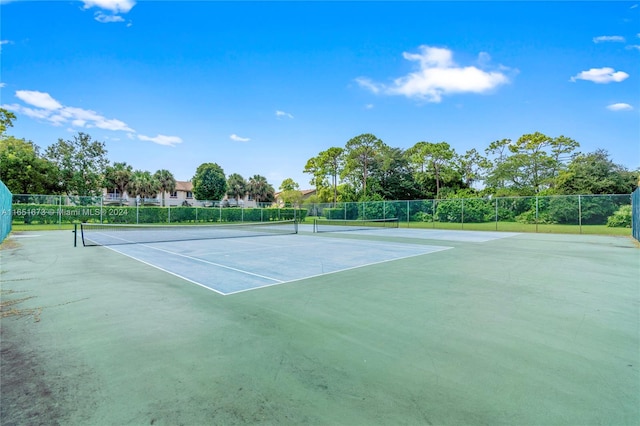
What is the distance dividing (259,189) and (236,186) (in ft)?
16.6

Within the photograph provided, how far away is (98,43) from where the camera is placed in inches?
585

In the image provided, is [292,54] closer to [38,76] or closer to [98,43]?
[98,43]

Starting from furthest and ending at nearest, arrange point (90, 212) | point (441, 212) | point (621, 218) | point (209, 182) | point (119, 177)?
point (209, 182) < point (119, 177) < point (441, 212) < point (90, 212) < point (621, 218)

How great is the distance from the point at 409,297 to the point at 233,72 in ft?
71.0

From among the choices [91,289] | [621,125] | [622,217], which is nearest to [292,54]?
[91,289]

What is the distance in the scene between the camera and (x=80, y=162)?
4000 cm

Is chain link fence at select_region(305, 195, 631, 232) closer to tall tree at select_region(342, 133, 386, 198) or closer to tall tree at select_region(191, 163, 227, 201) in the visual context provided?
tall tree at select_region(342, 133, 386, 198)

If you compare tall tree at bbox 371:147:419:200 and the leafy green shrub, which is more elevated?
tall tree at bbox 371:147:419:200

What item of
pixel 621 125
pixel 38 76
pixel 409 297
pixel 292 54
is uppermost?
pixel 292 54

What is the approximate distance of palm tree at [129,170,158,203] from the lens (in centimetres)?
4672

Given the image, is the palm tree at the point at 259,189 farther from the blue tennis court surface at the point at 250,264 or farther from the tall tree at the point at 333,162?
the blue tennis court surface at the point at 250,264

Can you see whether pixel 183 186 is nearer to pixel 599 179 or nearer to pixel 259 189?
pixel 259 189

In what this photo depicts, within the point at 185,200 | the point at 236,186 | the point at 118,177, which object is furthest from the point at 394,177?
the point at 185,200

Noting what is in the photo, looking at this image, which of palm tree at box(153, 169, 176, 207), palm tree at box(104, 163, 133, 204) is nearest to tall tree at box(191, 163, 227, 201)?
palm tree at box(153, 169, 176, 207)
